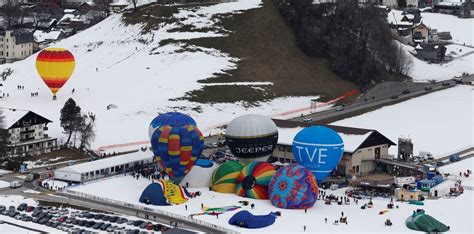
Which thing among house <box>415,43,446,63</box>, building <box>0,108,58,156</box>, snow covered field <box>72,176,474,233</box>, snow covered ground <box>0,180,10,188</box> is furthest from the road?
snow covered ground <box>0,180,10,188</box>

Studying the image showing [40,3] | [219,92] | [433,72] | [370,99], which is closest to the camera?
[219,92]

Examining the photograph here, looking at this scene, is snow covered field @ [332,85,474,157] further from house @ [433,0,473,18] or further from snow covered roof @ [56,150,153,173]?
house @ [433,0,473,18]

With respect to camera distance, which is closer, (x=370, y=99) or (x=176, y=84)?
(x=176, y=84)

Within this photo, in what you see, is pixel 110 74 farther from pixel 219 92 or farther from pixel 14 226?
pixel 14 226

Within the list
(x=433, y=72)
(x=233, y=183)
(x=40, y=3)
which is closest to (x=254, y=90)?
(x=433, y=72)

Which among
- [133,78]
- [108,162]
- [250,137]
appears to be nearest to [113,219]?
[108,162]

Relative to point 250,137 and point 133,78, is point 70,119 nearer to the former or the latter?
point 250,137

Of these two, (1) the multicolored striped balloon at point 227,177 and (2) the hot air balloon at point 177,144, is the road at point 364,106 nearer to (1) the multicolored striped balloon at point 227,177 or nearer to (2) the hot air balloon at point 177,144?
(1) the multicolored striped balloon at point 227,177
